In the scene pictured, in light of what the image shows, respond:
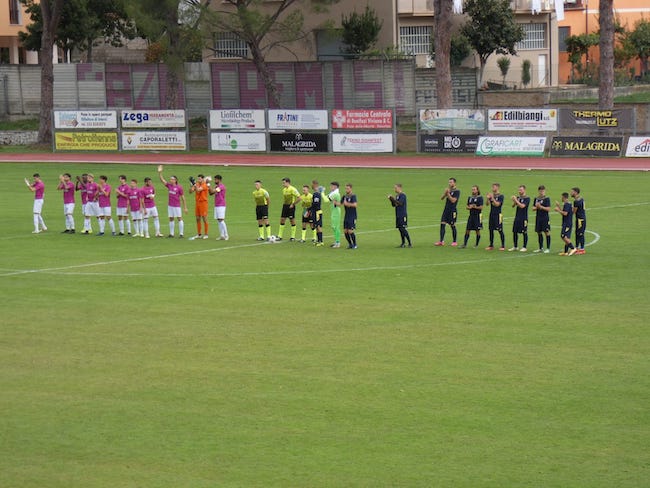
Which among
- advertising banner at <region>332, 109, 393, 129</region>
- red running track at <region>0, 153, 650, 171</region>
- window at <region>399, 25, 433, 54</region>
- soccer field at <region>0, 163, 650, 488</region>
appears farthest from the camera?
window at <region>399, 25, 433, 54</region>

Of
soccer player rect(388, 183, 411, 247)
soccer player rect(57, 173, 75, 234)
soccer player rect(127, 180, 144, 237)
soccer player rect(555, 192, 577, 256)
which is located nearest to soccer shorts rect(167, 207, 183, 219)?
soccer player rect(127, 180, 144, 237)

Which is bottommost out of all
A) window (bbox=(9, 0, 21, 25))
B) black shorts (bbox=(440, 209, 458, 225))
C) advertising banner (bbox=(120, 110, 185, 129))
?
black shorts (bbox=(440, 209, 458, 225))

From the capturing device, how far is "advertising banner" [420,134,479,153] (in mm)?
56594

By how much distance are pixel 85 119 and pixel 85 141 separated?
4.45ft

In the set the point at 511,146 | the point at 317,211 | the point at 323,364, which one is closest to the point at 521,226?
the point at 317,211

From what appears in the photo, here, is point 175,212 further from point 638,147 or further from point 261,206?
point 638,147

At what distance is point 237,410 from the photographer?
53.0 feet

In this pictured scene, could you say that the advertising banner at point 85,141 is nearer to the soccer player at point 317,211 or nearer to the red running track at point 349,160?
the red running track at point 349,160

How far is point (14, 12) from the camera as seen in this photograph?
85.8m

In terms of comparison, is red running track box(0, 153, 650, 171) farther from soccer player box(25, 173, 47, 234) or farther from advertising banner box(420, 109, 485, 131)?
soccer player box(25, 173, 47, 234)

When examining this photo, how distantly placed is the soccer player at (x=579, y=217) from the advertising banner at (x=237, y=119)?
34.2m

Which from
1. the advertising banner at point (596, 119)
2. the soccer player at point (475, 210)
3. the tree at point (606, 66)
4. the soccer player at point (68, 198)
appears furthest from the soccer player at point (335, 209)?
the tree at point (606, 66)

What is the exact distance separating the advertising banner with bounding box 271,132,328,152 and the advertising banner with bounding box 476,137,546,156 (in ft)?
30.0

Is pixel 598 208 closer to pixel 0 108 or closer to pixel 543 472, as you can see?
pixel 543 472
